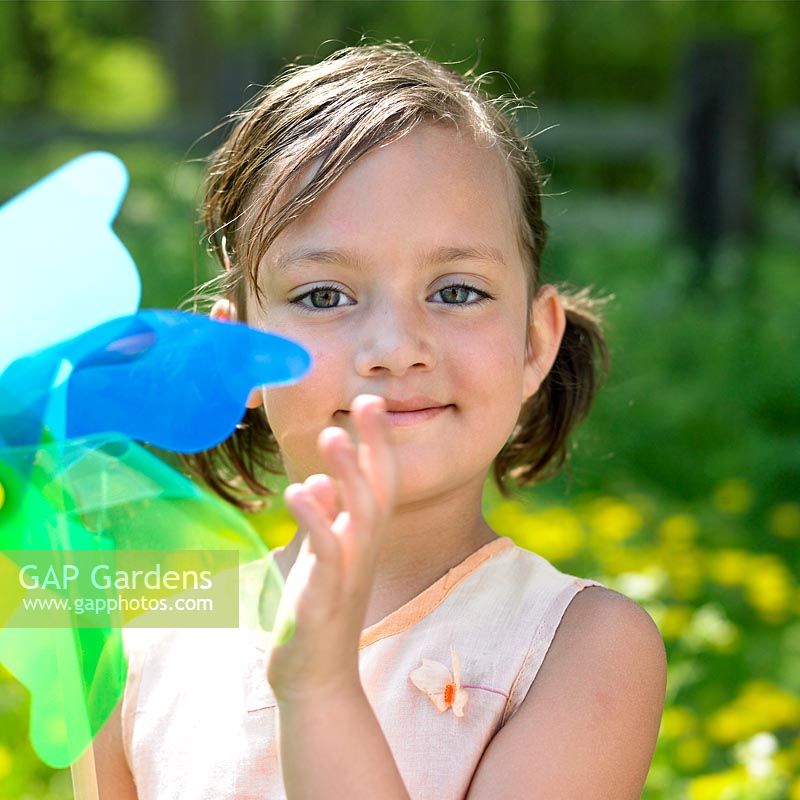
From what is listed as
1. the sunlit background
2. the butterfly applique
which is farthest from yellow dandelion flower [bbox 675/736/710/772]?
the butterfly applique

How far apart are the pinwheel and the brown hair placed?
0.20 m

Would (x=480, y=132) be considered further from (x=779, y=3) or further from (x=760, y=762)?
(x=779, y=3)

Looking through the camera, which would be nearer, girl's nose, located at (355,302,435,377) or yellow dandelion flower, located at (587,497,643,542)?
girl's nose, located at (355,302,435,377)

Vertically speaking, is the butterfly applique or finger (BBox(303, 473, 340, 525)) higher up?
finger (BBox(303, 473, 340, 525))

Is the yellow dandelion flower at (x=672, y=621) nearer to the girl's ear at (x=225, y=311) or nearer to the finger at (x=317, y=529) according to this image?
the girl's ear at (x=225, y=311)

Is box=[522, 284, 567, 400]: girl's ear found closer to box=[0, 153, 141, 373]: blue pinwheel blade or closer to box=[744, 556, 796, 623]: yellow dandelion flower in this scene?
box=[0, 153, 141, 373]: blue pinwheel blade

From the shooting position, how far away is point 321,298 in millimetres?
1349

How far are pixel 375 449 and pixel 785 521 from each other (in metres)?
2.43

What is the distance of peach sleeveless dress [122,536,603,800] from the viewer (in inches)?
51.3

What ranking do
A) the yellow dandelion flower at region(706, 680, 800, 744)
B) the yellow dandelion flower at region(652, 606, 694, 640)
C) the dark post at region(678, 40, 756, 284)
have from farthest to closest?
the dark post at region(678, 40, 756, 284) < the yellow dandelion flower at region(652, 606, 694, 640) < the yellow dandelion flower at region(706, 680, 800, 744)

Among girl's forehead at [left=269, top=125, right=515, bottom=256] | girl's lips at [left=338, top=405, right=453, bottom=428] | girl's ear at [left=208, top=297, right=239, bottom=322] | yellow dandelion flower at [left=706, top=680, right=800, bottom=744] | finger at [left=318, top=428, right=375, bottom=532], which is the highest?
girl's forehead at [left=269, top=125, right=515, bottom=256]

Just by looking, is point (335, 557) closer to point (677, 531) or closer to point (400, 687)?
point (400, 687)

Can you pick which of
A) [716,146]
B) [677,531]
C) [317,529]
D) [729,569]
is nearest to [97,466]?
[317,529]

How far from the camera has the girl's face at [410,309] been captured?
4.22 feet
